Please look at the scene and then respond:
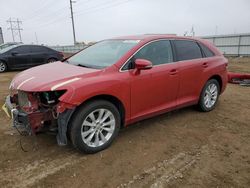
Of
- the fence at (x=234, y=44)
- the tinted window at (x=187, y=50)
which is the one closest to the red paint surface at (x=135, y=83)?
the tinted window at (x=187, y=50)

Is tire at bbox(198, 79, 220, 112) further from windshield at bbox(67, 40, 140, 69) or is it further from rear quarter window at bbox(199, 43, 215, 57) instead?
windshield at bbox(67, 40, 140, 69)

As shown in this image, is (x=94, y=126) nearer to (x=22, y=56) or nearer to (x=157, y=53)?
(x=157, y=53)

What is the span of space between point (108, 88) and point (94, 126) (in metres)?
0.56

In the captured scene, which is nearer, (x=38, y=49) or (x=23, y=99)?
(x=23, y=99)

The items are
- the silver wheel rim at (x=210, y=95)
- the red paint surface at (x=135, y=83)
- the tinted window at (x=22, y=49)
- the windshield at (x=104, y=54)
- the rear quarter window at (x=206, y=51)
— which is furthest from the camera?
the tinted window at (x=22, y=49)

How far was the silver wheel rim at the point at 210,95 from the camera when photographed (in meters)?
4.94

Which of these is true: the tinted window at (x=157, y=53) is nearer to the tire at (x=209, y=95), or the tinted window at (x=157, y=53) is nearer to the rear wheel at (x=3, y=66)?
the tire at (x=209, y=95)

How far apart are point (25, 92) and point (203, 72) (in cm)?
330

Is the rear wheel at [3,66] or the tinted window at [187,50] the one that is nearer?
the tinted window at [187,50]

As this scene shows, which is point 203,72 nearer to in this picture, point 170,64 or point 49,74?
point 170,64

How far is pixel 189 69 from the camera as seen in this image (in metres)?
4.34

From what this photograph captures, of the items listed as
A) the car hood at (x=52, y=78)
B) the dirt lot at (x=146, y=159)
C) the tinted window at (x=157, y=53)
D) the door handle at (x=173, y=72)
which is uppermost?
the tinted window at (x=157, y=53)

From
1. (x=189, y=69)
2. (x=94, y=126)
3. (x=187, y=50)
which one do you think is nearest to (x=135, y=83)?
(x=94, y=126)

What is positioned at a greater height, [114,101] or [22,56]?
[22,56]
